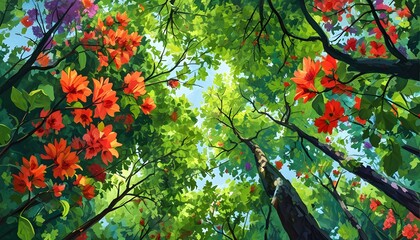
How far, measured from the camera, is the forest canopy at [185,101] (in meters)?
2.04

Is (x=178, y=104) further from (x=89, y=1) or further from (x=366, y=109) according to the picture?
(x=366, y=109)

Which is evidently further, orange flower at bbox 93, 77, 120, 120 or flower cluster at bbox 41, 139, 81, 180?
flower cluster at bbox 41, 139, 81, 180

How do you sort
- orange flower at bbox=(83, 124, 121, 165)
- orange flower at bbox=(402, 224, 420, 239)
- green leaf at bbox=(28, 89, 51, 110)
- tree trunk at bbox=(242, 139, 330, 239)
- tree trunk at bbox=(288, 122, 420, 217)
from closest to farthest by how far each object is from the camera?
green leaf at bbox=(28, 89, 51, 110)
orange flower at bbox=(83, 124, 121, 165)
tree trunk at bbox=(242, 139, 330, 239)
tree trunk at bbox=(288, 122, 420, 217)
orange flower at bbox=(402, 224, 420, 239)

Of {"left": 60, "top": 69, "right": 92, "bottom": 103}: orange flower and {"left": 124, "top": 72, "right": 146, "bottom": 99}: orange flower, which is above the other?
{"left": 124, "top": 72, "right": 146, "bottom": 99}: orange flower

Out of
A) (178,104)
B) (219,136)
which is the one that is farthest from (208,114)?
(178,104)

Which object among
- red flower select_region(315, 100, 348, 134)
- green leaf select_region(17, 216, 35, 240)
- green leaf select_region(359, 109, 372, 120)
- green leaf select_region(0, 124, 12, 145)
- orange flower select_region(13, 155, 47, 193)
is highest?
orange flower select_region(13, 155, 47, 193)

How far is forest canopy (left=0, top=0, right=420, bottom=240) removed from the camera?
2.04 m

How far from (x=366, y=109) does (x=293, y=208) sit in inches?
102

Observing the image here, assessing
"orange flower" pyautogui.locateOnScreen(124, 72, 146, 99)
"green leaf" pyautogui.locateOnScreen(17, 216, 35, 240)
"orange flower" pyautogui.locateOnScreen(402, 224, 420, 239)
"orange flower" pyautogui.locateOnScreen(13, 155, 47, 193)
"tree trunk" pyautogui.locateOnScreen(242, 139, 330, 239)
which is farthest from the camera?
"orange flower" pyautogui.locateOnScreen(402, 224, 420, 239)

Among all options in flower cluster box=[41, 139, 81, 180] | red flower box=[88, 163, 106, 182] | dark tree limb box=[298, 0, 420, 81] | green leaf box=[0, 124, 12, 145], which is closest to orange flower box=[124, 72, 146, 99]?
flower cluster box=[41, 139, 81, 180]

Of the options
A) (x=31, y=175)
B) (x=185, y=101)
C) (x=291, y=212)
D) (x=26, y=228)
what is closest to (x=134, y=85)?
(x=31, y=175)

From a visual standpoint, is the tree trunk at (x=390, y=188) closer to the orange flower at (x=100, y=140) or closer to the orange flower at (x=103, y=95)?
the orange flower at (x=100, y=140)

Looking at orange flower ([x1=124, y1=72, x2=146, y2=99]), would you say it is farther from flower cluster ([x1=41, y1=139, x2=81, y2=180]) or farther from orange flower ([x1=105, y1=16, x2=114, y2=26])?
orange flower ([x1=105, y1=16, x2=114, y2=26])

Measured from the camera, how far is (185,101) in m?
7.82
